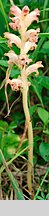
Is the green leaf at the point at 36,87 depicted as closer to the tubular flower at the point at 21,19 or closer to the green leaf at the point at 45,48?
the green leaf at the point at 45,48

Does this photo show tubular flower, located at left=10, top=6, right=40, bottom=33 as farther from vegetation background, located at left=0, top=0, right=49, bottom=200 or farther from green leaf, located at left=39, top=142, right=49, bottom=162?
green leaf, located at left=39, top=142, right=49, bottom=162

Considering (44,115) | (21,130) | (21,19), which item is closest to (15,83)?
(21,19)

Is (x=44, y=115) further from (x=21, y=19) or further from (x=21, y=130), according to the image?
(x=21, y=19)

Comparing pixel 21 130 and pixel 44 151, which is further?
pixel 21 130

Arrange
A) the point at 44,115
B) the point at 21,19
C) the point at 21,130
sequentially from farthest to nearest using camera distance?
the point at 21,130, the point at 44,115, the point at 21,19

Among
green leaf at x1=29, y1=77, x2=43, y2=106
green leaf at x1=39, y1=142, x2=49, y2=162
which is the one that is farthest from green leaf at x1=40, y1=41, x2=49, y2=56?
green leaf at x1=39, y1=142, x2=49, y2=162

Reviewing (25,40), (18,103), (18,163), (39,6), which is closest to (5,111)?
(18,103)

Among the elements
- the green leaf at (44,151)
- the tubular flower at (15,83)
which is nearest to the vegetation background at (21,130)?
the green leaf at (44,151)

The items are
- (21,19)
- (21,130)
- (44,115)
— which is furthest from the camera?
(21,130)
